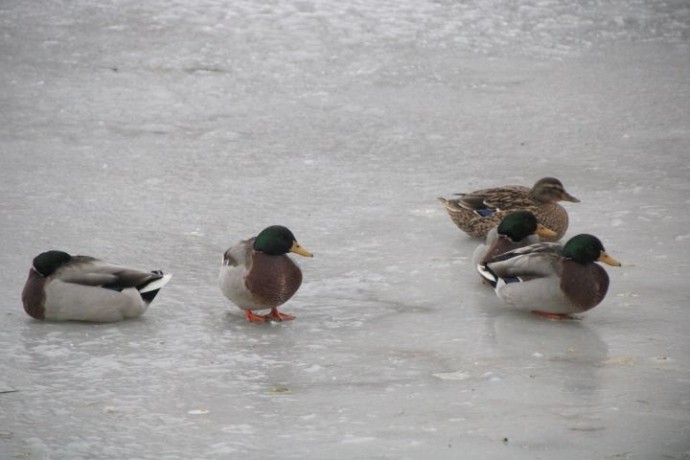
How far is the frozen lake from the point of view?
15.9 feet

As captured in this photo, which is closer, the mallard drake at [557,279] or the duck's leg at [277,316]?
the mallard drake at [557,279]

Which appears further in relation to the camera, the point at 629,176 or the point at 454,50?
the point at 454,50

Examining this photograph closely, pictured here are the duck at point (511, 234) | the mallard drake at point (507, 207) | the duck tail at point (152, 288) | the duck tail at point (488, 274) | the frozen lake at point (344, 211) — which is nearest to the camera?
the frozen lake at point (344, 211)

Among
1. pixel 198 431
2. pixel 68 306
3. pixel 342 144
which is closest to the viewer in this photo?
pixel 198 431

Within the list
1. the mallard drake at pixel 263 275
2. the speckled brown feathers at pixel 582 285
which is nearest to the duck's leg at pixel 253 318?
the mallard drake at pixel 263 275

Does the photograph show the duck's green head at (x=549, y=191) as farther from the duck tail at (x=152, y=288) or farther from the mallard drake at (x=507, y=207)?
the duck tail at (x=152, y=288)

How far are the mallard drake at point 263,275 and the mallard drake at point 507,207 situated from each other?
4.79 feet

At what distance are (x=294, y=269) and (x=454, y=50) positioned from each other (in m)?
5.74

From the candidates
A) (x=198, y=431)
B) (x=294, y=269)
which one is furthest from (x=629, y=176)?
(x=198, y=431)

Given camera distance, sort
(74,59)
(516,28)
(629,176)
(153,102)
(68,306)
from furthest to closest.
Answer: (516,28) → (74,59) → (153,102) → (629,176) → (68,306)

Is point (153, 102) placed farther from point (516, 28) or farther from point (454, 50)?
point (516, 28)

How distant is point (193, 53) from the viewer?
441 inches

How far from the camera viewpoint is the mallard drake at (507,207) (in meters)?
7.27

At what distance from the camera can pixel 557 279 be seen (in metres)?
6.04
